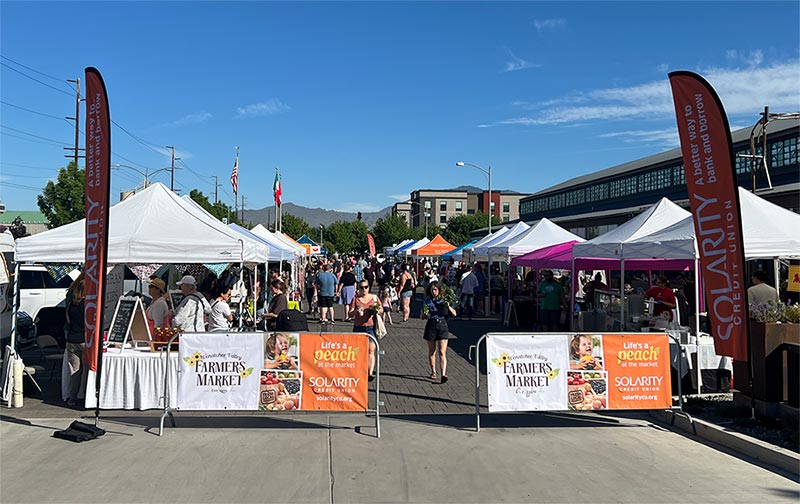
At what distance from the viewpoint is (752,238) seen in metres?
10.2

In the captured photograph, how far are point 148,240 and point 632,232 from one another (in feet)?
28.0

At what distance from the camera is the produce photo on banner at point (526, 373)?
7316 mm

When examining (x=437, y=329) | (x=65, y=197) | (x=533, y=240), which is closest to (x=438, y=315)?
(x=437, y=329)

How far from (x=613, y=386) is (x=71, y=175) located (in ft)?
128

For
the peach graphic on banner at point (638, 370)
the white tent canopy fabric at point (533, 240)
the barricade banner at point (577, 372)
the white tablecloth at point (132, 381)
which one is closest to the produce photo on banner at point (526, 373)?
the barricade banner at point (577, 372)

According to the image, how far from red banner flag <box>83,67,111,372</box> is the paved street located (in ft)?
4.04

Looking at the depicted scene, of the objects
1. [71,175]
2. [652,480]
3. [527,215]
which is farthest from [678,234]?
[527,215]

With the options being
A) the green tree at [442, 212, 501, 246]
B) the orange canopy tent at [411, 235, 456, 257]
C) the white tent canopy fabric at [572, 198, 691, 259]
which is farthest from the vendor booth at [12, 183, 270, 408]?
the green tree at [442, 212, 501, 246]

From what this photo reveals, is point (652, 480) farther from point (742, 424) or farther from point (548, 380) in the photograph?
point (742, 424)

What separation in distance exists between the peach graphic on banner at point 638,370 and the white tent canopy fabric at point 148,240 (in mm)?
5435

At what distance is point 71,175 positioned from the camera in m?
38.6

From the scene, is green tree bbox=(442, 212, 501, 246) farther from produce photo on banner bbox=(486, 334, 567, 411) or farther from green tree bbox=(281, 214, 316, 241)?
produce photo on banner bbox=(486, 334, 567, 411)

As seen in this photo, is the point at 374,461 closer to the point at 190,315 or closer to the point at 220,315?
the point at 190,315

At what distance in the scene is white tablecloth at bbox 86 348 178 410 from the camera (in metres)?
8.19
